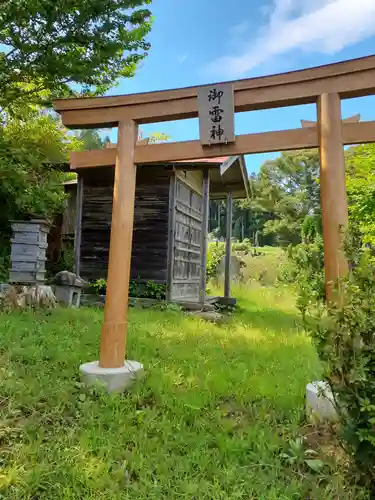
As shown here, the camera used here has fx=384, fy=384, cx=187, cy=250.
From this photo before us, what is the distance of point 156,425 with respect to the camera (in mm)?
3016

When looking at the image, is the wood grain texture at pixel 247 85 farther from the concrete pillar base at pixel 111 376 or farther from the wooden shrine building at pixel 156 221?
the wooden shrine building at pixel 156 221

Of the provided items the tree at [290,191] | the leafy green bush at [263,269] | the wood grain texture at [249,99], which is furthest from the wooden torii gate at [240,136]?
the tree at [290,191]

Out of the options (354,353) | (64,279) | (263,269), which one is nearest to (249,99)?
(354,353)

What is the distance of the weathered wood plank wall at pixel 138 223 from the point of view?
Answer: 30.3 feet

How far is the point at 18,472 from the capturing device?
95.0 inches

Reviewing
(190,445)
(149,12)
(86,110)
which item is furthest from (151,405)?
(149,12)

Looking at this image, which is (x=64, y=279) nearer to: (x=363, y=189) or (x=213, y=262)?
(x=363, y=189)

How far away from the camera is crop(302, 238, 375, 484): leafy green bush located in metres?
2.19

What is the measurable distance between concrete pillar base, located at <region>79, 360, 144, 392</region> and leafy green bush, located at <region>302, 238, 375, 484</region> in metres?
1.99

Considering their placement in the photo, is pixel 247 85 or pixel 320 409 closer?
pixel 320 409

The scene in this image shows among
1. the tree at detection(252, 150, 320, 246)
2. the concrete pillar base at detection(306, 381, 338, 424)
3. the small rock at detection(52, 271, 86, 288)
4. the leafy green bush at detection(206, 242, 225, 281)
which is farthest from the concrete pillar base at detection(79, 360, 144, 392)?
the tree at detection(252, 150, 320, 246)

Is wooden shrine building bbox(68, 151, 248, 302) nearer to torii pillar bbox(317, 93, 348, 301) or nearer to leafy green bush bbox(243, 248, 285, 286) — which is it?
torii pillar bbox(317, 93, 348, 301)

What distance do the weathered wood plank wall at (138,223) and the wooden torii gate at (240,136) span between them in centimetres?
494

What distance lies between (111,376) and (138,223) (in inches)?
240
